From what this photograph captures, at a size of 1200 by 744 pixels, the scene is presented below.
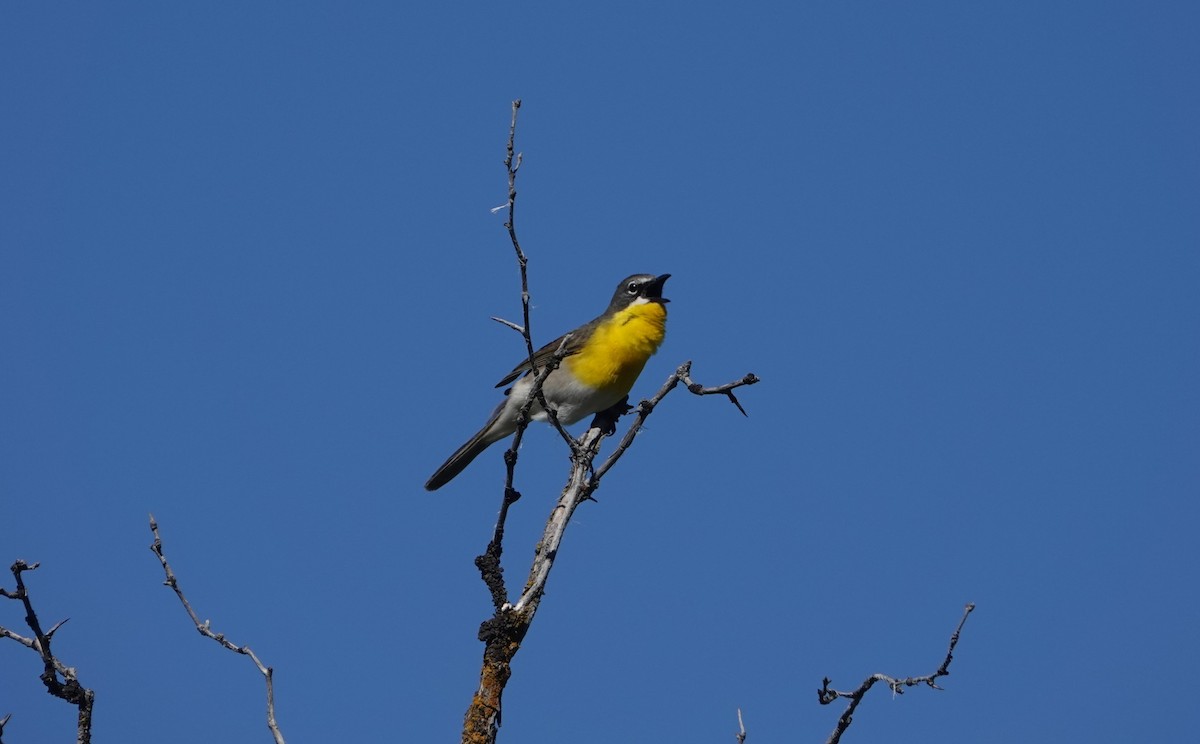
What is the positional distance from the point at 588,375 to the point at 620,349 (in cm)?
38

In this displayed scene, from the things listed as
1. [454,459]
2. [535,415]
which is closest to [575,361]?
[535,415]

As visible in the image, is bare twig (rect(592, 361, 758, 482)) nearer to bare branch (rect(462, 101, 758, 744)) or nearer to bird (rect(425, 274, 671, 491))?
bare branch (rect(462, 101, 758, 744))

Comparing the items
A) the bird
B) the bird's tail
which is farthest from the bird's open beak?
the bird's tail

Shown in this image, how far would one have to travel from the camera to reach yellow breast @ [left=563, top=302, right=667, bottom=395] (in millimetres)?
10883

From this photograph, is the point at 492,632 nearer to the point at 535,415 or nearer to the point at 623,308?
the point at 535,415

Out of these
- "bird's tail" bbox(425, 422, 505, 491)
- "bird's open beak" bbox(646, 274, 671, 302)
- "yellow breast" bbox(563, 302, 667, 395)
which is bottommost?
"bird's tail" bbox(425, 422, 505, 491)

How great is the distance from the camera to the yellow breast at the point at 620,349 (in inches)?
428

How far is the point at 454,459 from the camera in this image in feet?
36.5

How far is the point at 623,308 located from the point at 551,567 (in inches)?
207

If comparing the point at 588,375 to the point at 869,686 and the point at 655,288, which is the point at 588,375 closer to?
the point at 655,288

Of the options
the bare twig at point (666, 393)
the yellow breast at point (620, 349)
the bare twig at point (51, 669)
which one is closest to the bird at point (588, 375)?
the yellow breast at point (620, 349)

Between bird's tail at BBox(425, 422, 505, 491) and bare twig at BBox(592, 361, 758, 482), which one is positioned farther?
bird's tail at BBox(425, 422, 505, 491)

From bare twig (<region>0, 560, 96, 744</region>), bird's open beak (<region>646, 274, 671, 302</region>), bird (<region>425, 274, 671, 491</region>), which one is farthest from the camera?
bird's open beak (<region>646, 274, 671, 302</region>)

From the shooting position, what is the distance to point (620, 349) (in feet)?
36.1
